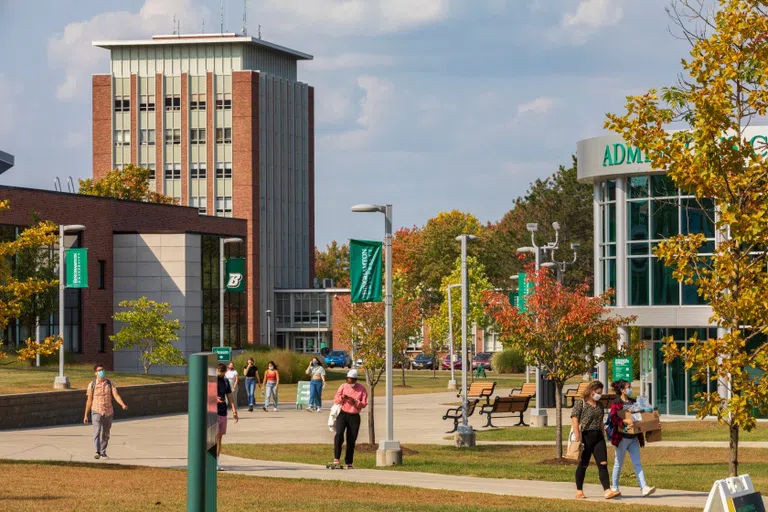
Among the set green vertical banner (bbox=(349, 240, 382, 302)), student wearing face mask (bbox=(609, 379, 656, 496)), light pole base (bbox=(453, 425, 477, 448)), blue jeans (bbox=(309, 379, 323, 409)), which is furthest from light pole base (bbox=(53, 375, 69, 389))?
student wearing face mask (bbox=(609, 379, 656, 496))

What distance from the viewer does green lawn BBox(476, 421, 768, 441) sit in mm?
32156

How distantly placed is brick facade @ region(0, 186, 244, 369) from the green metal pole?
5869cm

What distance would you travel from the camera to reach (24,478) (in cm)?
1992

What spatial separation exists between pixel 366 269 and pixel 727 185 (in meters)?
12.7

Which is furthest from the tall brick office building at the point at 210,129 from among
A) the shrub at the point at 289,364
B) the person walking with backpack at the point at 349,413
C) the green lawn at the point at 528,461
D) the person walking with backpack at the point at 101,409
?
the person walking with backpack at the point at 349,413

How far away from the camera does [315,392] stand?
4550 cm

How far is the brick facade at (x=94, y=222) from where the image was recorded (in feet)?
213

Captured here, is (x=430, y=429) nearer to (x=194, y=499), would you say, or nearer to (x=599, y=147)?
(x=599, y=147)

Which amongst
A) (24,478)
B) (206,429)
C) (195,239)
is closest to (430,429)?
(24,478)

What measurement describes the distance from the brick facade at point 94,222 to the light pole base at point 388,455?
41943mm

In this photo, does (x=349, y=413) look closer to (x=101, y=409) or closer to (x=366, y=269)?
(x=366, y=269)

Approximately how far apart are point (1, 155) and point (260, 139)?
187ft

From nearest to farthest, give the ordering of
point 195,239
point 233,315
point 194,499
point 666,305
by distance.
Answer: point 194,499
point 666,305
point 195,239
point 233,315

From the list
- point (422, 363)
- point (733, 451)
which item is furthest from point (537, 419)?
point (422, 363)
